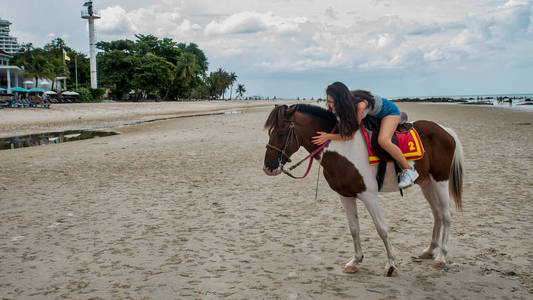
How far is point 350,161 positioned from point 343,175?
163mm

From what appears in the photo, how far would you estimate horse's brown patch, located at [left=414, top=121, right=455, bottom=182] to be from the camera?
416 cm

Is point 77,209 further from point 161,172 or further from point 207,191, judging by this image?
point 161,172

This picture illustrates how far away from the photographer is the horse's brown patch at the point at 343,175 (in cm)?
367

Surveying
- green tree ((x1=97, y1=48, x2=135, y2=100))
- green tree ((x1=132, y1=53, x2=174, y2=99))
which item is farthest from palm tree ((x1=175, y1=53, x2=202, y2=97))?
green tree ((x1=97, y1=48, x2=135, y2=100))

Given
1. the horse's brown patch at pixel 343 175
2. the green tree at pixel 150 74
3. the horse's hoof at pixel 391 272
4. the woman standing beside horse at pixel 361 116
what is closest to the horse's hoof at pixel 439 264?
the horse's hoof at pixel 391 272

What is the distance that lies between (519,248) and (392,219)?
5.66ft

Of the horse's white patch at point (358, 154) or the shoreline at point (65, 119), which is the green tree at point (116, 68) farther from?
the horse's white patch at point (358, 154)

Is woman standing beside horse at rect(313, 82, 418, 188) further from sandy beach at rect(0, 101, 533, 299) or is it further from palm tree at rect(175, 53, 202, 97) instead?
palm tree at rect(175, 53, 202, 97)

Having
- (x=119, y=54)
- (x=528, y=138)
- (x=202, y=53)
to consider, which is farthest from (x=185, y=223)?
(x=202, y=53)

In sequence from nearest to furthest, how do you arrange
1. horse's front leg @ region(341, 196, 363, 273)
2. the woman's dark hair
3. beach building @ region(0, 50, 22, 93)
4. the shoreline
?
the woman's dark hair, horse's front leg @ region(341, 196, 363, 273), the shoreline, beach building @ region(0, 50, 22, 93)

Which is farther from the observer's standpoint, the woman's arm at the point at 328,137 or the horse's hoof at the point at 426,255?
the horse's hoof at the point at 426,255

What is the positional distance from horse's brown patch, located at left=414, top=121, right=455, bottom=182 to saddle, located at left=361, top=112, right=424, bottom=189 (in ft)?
0.66

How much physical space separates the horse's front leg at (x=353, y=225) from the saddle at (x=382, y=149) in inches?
14.2

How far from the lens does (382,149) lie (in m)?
3.78
